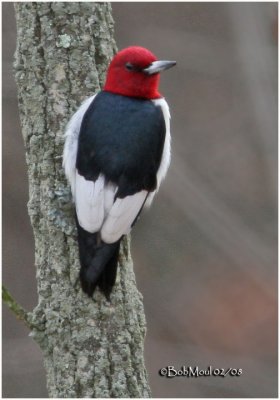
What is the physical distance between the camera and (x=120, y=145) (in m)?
3.50

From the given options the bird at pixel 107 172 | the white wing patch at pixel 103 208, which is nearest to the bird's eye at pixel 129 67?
the bird at pixel 107 172

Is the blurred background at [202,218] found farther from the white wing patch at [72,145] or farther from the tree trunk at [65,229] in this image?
the white wing patch at [72,145]

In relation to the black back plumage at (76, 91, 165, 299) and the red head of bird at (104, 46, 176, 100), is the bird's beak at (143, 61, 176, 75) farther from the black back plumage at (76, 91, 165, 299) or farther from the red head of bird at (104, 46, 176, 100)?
the black back plumage at (76, 91, 165, 299)

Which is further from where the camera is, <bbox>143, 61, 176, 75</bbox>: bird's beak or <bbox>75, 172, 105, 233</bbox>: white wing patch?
<bbox>143, 61, 176, 75</bbox>: bird's beak

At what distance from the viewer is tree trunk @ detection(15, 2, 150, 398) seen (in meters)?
3.49

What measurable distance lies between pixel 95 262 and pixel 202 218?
3060 millimetres

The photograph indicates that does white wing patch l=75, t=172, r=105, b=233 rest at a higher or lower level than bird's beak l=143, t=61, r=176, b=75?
lower

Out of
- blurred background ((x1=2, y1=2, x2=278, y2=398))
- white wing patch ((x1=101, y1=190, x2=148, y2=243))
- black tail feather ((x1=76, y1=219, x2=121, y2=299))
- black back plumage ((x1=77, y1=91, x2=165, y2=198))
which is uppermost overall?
blurred background ((x1=2, y1=2, x2=278, y2=398))

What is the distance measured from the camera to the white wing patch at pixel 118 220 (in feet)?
11.4

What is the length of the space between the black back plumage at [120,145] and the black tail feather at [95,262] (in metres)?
0.19

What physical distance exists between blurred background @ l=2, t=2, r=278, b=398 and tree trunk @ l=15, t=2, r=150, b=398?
7.80 ft

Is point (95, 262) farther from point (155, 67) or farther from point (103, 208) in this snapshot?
point (155, 67)

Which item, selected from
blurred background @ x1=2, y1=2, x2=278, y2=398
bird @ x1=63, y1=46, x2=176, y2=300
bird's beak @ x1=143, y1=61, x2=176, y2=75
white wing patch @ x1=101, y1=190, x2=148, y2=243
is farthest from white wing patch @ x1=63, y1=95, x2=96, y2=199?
blurred background @ x1=2, y1=2, x2=278, y2=398

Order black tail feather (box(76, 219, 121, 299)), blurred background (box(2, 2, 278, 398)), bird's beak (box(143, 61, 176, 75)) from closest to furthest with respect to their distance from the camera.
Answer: black tail feather (box(76, 219, 121, 299)) < bird's beak (box(143, 61, 176, 75)) < blurred background (box(2, 2, 278, 398))
